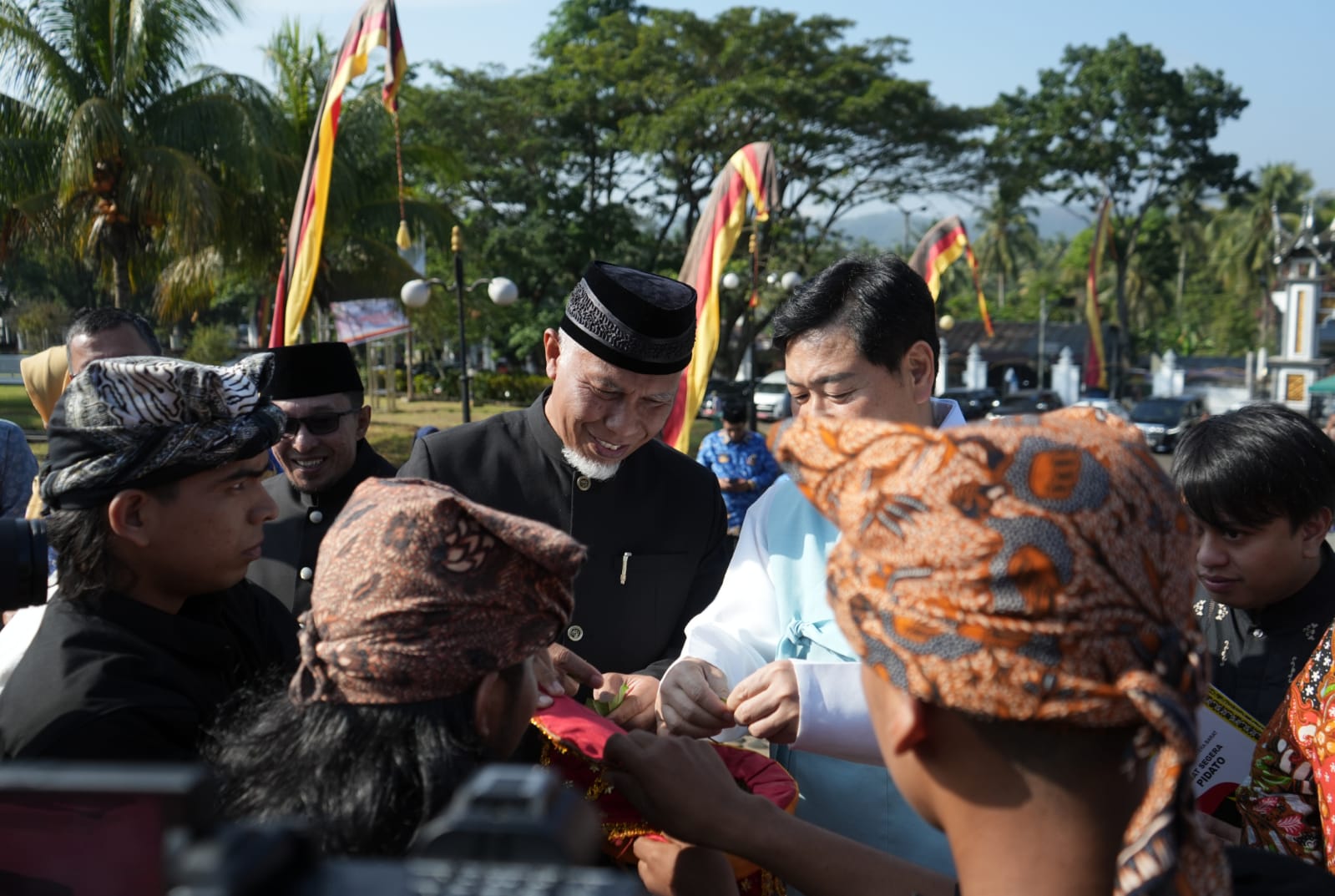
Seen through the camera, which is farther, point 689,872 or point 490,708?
point 689,872

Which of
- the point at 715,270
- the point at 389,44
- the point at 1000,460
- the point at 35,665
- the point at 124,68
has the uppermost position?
the point at 124,68

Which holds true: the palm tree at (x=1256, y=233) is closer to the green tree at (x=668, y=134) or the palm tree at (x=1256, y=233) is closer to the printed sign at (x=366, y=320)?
the green tree at (x=668, y=134)

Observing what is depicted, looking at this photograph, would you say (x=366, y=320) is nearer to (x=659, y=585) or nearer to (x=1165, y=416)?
(x=659, y=585)

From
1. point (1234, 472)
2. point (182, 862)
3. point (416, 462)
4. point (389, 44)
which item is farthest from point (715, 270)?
point (182, 862)

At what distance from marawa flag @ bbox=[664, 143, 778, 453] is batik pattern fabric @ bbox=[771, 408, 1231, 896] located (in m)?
6.39

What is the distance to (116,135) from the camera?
13.4 metres

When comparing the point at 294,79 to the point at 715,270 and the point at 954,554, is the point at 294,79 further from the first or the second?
the point at 954,554

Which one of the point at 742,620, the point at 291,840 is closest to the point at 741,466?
the point at 742,620

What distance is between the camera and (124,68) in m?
14.0

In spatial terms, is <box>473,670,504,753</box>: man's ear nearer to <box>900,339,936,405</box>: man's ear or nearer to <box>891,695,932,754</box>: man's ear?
<box>891,695,932,754</box>: man's ear

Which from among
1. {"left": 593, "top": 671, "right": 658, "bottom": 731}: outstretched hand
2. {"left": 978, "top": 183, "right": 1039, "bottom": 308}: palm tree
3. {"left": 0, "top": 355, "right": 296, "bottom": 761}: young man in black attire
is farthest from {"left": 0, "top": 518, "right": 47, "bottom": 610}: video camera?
{"left": 978, "top": 183, "right": 1039, "bottom": 308}: palm tree

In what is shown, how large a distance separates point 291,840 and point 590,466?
222 centimetres

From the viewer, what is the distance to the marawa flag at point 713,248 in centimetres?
764

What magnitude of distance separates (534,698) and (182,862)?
88 cm
